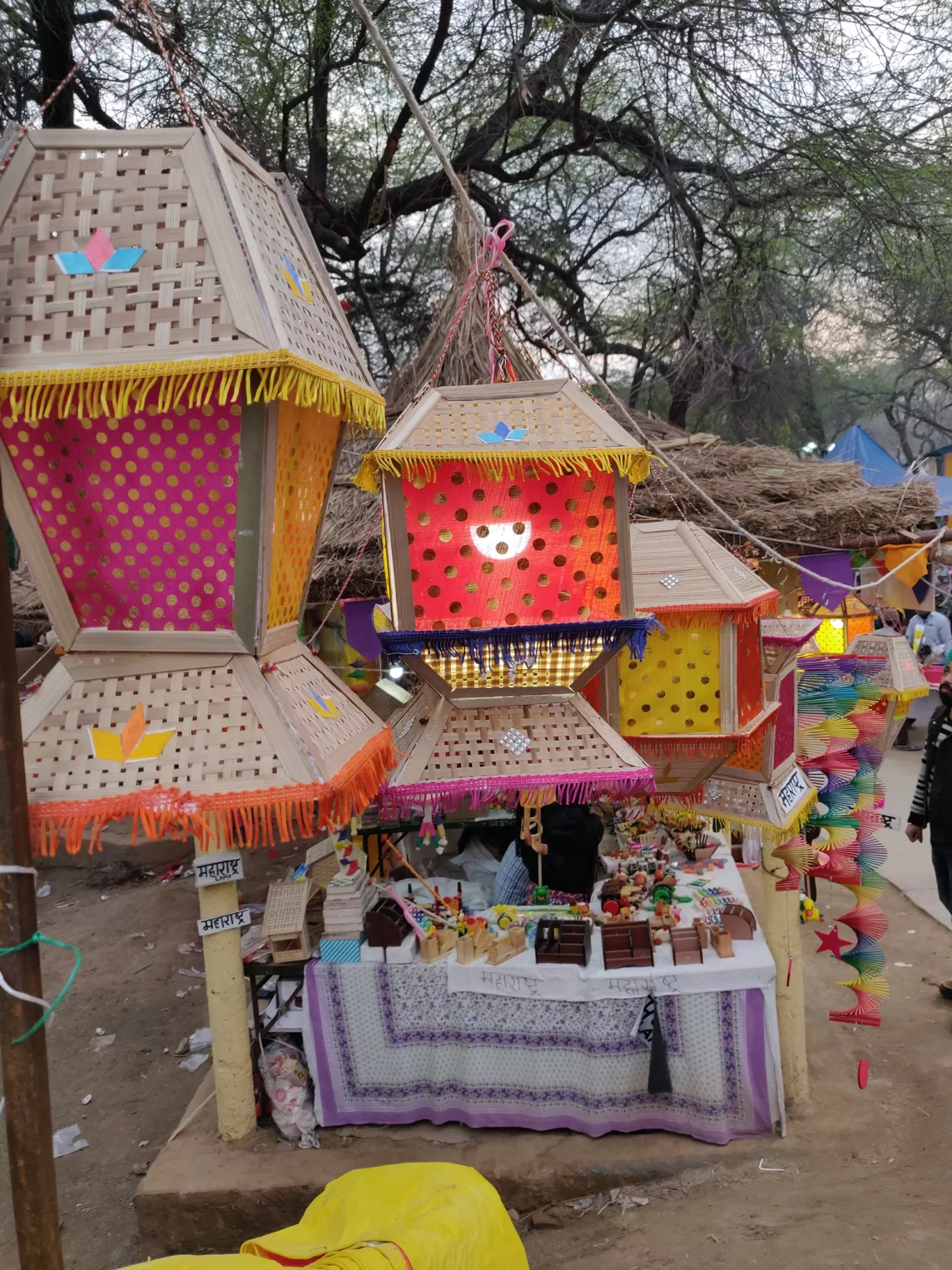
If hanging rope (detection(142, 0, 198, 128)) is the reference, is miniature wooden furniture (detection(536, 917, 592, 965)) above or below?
below

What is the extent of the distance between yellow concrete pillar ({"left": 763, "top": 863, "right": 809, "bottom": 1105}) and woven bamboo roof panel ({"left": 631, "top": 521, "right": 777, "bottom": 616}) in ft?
4.31

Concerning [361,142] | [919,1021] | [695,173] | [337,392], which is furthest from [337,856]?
[361,142]

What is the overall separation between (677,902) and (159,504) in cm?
340

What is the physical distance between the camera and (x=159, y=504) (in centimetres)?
214

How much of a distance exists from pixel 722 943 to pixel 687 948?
155mm

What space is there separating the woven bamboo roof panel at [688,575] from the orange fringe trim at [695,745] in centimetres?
48

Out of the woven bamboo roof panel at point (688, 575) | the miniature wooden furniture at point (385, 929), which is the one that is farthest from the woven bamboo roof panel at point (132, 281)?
the miniature wooden furniture at point (385, 929)

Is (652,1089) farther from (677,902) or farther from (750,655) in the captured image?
(750,655)

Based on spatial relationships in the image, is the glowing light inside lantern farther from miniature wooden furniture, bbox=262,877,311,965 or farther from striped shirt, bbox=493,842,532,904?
striped shirt, bbox=493,842,532,904

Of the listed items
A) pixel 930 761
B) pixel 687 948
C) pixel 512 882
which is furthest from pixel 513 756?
pixel 930 761

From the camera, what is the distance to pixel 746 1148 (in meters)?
3.77

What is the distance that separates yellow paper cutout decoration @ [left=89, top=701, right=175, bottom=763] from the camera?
2.04 metres

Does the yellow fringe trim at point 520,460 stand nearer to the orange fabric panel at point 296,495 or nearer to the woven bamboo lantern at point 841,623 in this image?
the orange fabric panel at point 296,495

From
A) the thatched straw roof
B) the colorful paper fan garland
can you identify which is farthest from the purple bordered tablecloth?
the thatched straw roof
